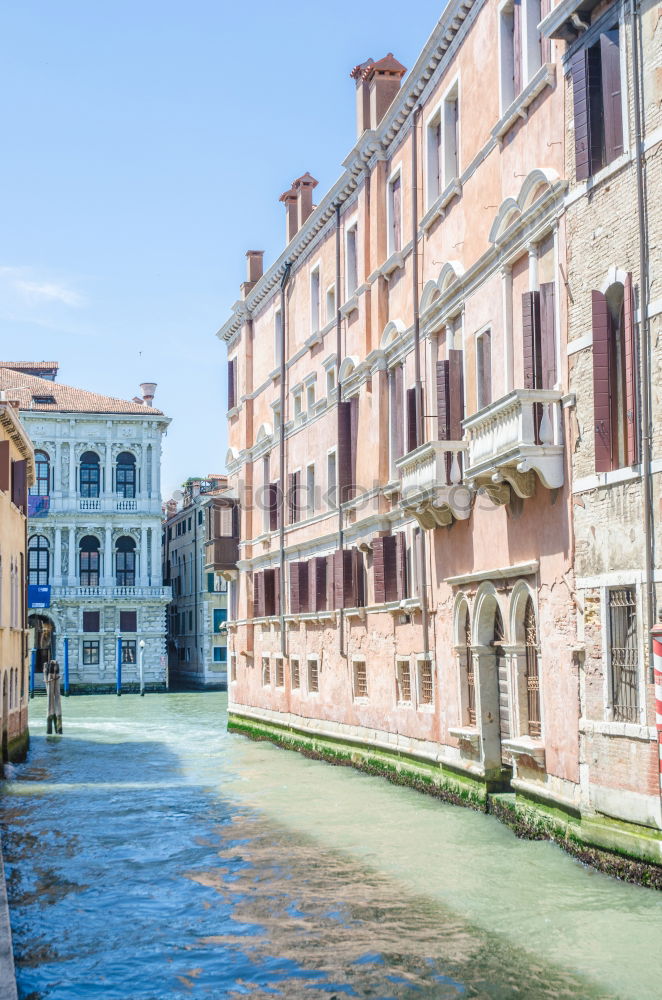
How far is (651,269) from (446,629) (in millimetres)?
7028

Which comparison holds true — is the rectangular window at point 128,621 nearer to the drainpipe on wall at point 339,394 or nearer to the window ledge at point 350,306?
the drainpipe on wall at point 339,394

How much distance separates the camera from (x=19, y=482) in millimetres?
24344

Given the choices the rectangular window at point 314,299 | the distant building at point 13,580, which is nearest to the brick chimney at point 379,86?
the rectangular window at point 314,299

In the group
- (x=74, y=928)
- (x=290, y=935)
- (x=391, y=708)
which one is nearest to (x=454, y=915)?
(x=290, y=935)

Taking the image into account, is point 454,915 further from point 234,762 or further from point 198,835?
point 234,762

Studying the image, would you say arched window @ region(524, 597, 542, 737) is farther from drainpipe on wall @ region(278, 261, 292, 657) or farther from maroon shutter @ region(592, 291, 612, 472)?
drainpipe on wall @ region(278, 261, 292, 657)

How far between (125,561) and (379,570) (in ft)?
132

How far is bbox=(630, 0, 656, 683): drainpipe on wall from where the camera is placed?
10.1 m

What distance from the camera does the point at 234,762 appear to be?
2295cm

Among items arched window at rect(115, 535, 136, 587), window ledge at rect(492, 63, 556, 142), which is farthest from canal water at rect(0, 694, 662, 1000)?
arched window at rect(115, 535, 136, 587)

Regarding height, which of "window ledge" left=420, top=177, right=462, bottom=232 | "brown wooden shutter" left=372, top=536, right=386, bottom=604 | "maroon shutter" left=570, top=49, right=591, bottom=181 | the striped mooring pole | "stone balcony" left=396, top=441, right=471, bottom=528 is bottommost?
the striped mooring pole

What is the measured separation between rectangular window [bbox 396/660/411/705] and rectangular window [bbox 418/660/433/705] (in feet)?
1.96

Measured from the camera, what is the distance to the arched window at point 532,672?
43.8 feet

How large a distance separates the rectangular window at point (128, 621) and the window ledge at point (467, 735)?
4274cm
